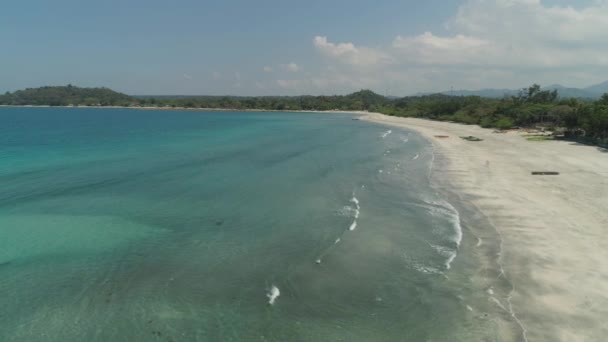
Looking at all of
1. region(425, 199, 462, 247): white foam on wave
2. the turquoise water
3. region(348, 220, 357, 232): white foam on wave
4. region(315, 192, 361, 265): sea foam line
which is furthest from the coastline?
region(315, 192, 361, 265): sea foam line

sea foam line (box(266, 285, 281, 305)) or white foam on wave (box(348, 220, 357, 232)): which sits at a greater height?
white foam on wave (box(348, 220, 357, 232))

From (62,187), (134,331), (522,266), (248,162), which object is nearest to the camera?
(134,331)

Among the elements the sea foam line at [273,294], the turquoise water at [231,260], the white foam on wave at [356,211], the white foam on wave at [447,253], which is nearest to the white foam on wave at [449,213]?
the turquoise water at [231,260]

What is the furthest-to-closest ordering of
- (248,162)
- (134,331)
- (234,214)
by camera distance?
(248,162), (234,214), (134,331)

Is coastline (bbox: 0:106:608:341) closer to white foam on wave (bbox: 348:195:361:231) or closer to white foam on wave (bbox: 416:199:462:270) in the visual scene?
white foam on wave (bbox: 416:199:462:270)

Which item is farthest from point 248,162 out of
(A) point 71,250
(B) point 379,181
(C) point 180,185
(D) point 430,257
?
(D) point 430,257

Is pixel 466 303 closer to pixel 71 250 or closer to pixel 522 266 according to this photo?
pixel 522 266

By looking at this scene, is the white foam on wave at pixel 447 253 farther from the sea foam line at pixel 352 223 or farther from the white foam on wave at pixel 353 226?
the sea foam line at pixel 352 223
